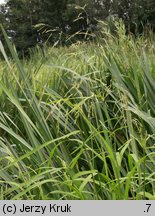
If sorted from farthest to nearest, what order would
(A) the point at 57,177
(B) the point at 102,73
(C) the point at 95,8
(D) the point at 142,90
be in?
1. (C) the point at 95,8
2. (B) the point at 102,73
3. (D) the point at 142,90
4. (A) the point at 57,177

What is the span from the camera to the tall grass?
4.20 feet

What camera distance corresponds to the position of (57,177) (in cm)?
144

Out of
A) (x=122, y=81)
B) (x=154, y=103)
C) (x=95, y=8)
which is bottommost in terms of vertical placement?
(x=95, y=8)

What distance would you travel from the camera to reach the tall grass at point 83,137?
1.28 meters

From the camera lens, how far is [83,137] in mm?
1731

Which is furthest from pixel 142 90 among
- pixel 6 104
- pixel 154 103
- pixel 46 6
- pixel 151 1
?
pixel 46 6

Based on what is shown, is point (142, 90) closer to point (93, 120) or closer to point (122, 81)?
point (122, 81)
